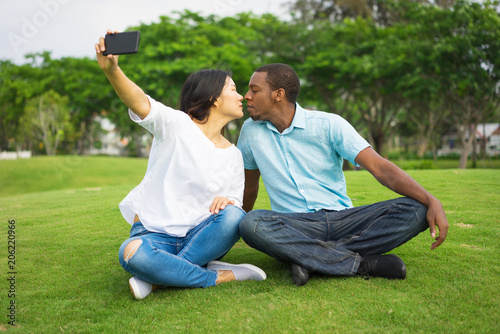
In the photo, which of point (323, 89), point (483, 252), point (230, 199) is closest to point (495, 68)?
point (323, 89)

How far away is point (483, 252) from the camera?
11.4 ft

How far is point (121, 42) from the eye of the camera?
2500 millimetres

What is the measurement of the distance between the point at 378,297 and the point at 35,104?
34.2 metres

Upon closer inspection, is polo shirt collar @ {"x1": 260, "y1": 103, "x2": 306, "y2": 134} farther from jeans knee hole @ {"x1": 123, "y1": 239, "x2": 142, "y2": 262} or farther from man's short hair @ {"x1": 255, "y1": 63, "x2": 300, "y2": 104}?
jeans knee hole @ {"x1": 123, "y1": 239, "x2": 142, "y2": 262}

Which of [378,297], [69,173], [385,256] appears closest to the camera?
[378,297]

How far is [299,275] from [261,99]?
1394mm

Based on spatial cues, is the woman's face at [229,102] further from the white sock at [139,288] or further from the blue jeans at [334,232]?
the white sock at [139,288]

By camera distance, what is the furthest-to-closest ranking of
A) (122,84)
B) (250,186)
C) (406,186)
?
(250,186) → (406,186) → (122,84)

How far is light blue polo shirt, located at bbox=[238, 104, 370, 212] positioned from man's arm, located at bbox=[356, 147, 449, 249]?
0.17 metres

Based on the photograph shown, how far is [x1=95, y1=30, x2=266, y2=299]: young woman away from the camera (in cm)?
277

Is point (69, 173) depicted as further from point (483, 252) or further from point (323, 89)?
point (483, 252)

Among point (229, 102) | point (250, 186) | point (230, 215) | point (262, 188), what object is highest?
point (229, 102)

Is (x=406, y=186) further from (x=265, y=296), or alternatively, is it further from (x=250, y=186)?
(x=250, y=186)

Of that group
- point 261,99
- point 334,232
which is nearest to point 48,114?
point 261,99
